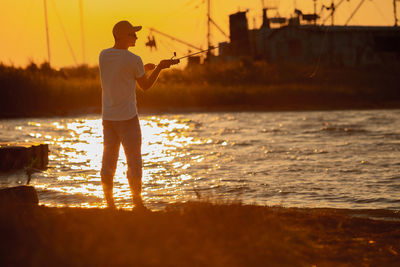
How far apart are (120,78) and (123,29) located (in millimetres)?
474

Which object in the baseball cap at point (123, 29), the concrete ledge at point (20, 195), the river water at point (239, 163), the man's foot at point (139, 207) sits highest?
the baseball cap at point (123, 29)

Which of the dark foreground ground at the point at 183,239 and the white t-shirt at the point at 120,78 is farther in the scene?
the white t-shirt at the point at 120,78

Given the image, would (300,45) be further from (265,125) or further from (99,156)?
(99,156)

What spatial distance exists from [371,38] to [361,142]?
3059 centimetres

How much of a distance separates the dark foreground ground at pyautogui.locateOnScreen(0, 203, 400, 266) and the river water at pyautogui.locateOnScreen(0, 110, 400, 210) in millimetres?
746

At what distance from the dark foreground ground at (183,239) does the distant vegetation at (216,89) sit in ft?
81.3

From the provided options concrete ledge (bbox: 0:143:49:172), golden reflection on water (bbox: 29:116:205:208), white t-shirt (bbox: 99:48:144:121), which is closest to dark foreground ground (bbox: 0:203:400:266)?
white t-shirt (bbox: 99:48:144:121)

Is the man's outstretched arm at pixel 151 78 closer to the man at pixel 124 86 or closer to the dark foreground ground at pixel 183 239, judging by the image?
the man at pixel 124 86

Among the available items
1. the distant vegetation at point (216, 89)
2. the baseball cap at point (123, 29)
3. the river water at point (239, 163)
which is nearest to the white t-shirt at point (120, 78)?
the baseball cap at point (123, 29)

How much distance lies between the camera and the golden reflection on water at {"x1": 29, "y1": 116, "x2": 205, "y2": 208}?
30.9ft

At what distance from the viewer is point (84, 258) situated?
14.5 ft

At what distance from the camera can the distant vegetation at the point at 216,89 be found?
30258 millimetres

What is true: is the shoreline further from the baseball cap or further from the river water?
the baseball cap

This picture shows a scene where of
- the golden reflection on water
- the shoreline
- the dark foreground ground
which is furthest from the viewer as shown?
the shoreline
